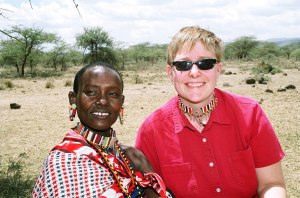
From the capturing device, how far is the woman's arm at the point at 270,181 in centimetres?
220

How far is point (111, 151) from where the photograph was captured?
85.4 inches

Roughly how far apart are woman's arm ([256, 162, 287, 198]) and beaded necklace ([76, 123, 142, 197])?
0.77m

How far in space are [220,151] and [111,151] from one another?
2.26 ft

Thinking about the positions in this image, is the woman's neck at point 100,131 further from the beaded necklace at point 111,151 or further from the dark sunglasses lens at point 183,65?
the dark sunglasses lens at point 183,65

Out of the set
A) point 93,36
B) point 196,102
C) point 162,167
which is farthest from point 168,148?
point 93,36

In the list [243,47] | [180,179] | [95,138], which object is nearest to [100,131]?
[95,138]

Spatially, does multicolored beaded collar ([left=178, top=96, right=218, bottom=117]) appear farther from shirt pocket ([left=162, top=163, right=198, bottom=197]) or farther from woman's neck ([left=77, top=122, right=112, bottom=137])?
woman's neck ([left=77, top=122, right=112, bottom=137])

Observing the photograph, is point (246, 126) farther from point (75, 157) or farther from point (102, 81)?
point (75, 157)

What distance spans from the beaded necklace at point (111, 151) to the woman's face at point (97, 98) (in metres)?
0.06

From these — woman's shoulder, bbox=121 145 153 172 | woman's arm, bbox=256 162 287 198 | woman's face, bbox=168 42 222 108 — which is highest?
woman's face, bbox=168 42 222 108

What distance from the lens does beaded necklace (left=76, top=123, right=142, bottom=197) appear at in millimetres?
1979

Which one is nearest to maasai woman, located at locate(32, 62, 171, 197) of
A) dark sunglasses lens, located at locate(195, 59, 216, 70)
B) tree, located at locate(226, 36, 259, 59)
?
dark sunglasses lens, located at locate(195, 59, 216, 70)

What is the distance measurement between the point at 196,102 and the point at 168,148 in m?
0.35

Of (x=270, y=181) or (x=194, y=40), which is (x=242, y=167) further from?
(x=194, y=40)
